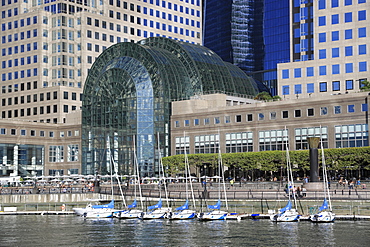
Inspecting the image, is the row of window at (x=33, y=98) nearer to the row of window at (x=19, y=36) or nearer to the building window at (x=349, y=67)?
the row of window at (x=19, y=36)

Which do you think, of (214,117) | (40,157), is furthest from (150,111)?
(40,157)

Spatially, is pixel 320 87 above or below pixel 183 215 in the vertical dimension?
above

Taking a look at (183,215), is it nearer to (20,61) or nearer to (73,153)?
(73,153)

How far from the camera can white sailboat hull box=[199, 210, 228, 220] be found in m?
90.1

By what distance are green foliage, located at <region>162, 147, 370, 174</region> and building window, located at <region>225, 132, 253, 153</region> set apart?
5600 millimetres

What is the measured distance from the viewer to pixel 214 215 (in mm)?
90438

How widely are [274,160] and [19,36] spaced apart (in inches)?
3884

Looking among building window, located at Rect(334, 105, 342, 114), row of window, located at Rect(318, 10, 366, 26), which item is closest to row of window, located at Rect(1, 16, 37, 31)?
row of window, located at Rect(318, 10, 366, 26)

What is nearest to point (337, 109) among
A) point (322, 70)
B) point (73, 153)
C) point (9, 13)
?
point (322, 70)

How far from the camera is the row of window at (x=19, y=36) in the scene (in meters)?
189

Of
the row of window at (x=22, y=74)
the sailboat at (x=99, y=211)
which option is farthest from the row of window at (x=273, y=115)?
the row of window at (x=22, y=74)

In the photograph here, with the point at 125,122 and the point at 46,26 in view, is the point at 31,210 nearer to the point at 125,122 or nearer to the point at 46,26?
the point at 125,122

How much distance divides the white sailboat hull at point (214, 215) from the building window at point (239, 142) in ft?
157

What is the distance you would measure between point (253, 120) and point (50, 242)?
72.0 metres
